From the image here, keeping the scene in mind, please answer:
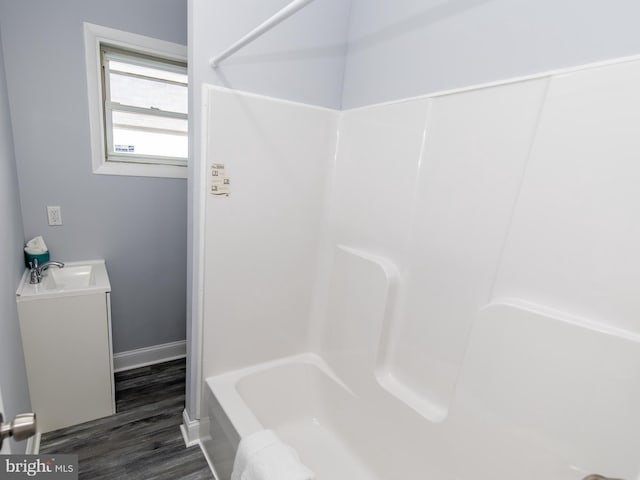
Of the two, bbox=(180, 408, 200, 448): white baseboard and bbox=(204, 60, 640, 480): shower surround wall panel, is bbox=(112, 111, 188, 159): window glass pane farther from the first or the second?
bbox=(180, 408, 200, 448): white baseboard

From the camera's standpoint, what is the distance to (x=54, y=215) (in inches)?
72.6

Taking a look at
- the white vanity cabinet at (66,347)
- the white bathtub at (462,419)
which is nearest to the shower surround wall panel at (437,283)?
the white bathtub at (462,419)

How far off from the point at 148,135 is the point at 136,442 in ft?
6.18

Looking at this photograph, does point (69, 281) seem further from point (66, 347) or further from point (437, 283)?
point (437, 283)

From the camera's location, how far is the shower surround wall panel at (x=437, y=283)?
2.80 feet

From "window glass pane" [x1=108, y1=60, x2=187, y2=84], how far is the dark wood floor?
2.08 meters

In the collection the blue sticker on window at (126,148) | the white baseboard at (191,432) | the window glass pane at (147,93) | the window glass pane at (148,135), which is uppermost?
the window glass pane at (147,93)

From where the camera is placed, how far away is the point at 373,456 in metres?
1.51

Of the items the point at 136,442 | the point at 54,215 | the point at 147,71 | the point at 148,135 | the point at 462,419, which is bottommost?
the point at 136,442

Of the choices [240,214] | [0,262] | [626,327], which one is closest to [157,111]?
[240,214]

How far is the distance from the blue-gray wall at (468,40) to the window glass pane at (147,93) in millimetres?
1239

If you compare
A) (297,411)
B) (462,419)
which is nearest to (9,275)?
(297,411)

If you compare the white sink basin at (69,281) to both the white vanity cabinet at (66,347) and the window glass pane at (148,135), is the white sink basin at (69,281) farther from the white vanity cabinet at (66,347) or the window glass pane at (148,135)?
the window glass pane at (148,135)

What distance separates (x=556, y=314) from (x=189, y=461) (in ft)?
6.04
